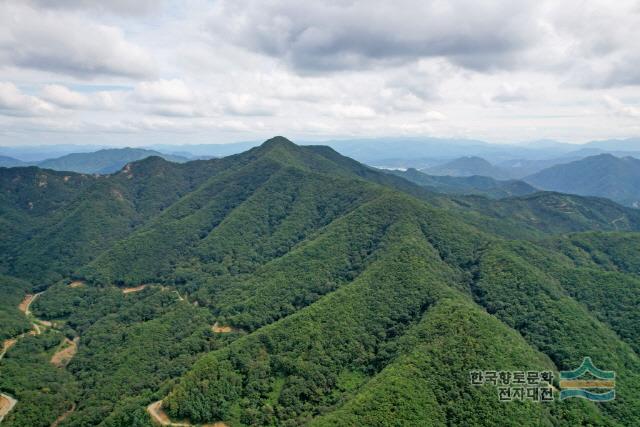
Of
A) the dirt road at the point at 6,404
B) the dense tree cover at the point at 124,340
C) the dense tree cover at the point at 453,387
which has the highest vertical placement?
the dense tree cover at the point at 453,387

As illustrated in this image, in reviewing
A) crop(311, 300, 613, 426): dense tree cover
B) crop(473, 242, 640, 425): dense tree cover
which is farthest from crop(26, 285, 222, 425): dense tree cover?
crop(473, 242, 640, 425): dense tree cover

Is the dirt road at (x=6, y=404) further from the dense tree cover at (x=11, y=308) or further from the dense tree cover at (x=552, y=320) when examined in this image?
the dense tree cover at (x=552, y=320)

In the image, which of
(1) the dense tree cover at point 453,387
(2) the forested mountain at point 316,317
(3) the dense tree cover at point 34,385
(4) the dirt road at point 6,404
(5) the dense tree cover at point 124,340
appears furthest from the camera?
(5) the dense tree cover at point 124,340

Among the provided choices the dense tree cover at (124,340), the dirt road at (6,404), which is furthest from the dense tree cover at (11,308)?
the dirt road at (6,404)

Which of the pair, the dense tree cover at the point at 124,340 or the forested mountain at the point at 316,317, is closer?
the forested mountain at the point at 316,317

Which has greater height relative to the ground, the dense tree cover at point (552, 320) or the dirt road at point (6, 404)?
the dense tree cover at point (552, 320)

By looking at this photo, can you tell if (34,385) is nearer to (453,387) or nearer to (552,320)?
(453,387)

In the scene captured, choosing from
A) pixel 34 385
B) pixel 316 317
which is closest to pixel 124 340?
pixel 34 385

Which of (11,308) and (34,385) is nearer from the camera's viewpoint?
(34,385)

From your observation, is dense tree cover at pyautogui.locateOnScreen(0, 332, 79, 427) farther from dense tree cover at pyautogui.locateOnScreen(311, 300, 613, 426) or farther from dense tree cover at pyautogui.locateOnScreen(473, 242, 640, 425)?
dense tree cover at pyautogui.locateOnScreen(473, 242, 640, 425)

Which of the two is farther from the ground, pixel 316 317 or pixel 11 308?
pixel 316 317
